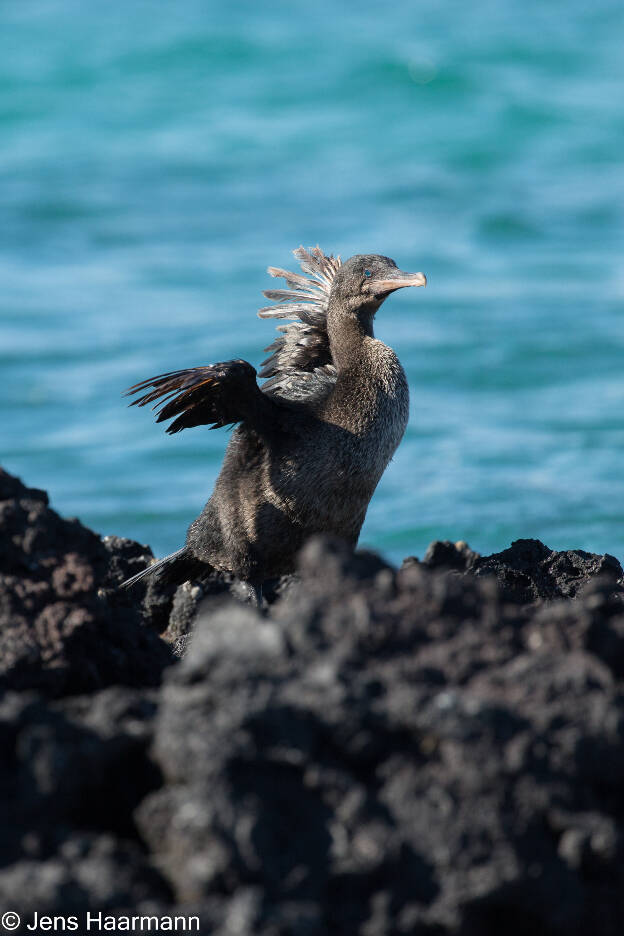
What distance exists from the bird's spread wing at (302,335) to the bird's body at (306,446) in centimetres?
7

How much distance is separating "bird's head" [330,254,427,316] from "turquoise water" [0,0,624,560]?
4.66 metres

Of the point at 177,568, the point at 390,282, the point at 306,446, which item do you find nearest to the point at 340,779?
the point at 306,446

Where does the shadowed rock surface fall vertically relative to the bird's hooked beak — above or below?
below

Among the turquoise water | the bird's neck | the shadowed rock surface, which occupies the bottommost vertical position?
the shadowed rock surface

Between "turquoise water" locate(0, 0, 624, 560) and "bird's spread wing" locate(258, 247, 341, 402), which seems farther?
"turquoise water" locate(0, 0, 624, 560)

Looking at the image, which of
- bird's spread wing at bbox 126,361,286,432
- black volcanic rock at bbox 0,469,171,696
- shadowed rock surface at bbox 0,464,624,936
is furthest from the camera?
bird's spread wing at bbox 126,361,286,432

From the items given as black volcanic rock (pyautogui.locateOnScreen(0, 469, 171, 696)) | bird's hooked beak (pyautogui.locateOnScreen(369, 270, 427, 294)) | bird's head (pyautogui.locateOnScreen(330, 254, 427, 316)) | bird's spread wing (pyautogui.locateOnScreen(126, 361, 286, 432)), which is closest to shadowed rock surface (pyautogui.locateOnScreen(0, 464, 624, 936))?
black volcanic rock (pyautogui.locateOnScreen(0, 469, 171, 696))

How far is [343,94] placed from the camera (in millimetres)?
21734

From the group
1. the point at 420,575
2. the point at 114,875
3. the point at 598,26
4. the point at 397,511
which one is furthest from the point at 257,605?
the point at 598,26

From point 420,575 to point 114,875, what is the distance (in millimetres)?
833

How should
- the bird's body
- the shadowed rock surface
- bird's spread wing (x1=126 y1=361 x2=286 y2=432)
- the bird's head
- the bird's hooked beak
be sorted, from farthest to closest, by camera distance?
the bird's head < the bird's hooked beak < the bird's body < bird's spread wing (x1=126 y1=361 x2=286 y2=432) < the shadowed rock surface

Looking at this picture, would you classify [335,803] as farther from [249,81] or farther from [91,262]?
[249,81]

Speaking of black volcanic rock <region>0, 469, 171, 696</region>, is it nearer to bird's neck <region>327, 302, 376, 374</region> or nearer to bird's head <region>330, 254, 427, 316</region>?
bird's neck <region>327, 302, 376, 374</region>

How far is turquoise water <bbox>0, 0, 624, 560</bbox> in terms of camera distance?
1159 centimetres
